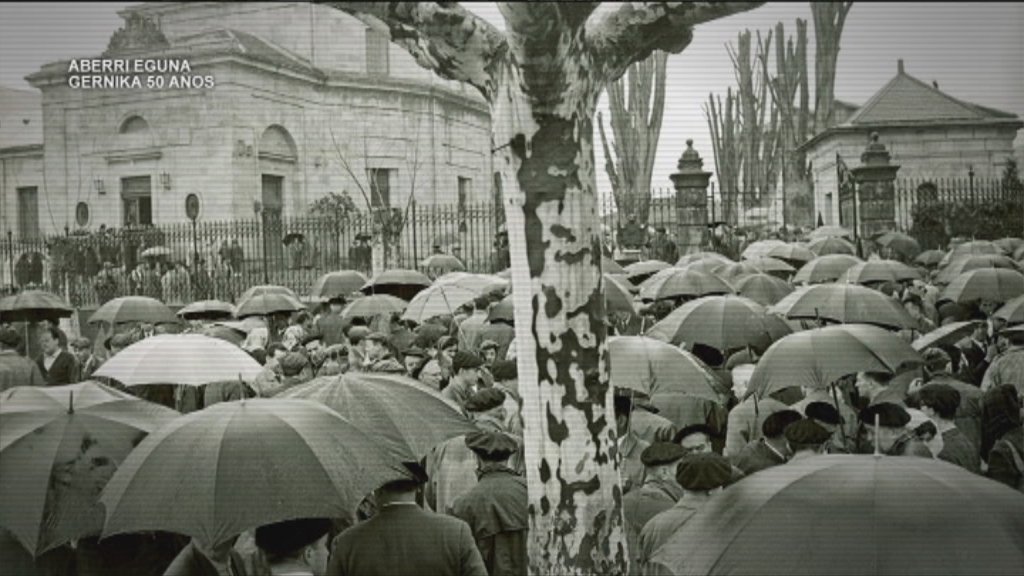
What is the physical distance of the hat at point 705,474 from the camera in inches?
192

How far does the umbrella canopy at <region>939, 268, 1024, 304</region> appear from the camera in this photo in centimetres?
1024

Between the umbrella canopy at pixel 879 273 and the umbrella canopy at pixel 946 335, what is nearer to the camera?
the umbrella canopy at pixel 946 335

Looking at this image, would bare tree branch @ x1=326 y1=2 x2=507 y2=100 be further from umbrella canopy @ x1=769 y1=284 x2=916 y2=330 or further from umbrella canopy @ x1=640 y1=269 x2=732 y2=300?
umbrella canopy @ x1=640 y1=269 x2=732 y2=300

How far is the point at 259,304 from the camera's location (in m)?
13.3

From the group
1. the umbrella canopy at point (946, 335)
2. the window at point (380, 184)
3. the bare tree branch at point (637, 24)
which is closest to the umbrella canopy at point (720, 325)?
the umbrella canopy at point (946, 335)

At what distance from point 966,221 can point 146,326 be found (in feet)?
54.7

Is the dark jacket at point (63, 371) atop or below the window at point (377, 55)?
below

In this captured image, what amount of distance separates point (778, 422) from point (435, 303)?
636cm

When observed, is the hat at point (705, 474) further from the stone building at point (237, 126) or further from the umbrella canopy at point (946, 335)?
the stone building at point (237, 126)

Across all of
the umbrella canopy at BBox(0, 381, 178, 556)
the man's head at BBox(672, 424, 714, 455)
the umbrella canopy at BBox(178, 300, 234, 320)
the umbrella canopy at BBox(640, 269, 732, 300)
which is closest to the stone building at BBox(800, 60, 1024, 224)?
the umbrella canopy at BBox(640, 269, 732, 300)

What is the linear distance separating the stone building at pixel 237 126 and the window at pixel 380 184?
0.05 m

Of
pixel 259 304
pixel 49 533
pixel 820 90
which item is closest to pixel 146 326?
pixel 259 304

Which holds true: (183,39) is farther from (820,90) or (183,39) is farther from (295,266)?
(820,90)

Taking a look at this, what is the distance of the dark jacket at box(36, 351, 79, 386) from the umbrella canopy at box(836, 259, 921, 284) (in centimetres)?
785
